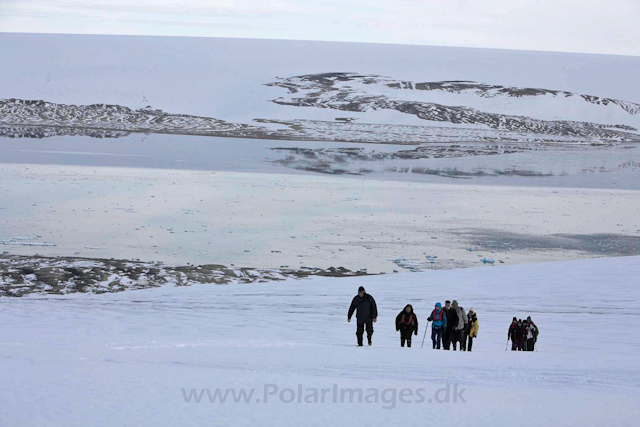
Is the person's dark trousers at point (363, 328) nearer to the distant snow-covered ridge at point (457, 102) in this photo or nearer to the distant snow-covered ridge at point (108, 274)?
the distant snow-covered ridge at point (108, 274)

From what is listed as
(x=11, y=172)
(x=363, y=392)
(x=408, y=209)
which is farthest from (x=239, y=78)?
(x=363, y=392)

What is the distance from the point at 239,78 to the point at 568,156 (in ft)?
62.8

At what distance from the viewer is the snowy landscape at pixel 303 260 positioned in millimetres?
4617

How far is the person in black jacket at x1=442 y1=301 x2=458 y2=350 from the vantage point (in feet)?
22.0

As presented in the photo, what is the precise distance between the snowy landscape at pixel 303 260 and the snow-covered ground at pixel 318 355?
0.03 metres

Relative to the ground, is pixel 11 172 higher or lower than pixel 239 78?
lower

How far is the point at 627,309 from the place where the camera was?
863 cm

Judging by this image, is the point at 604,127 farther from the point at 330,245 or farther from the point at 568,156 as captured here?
the point at 330,245

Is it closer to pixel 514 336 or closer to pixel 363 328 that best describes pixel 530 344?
pixel 514 336

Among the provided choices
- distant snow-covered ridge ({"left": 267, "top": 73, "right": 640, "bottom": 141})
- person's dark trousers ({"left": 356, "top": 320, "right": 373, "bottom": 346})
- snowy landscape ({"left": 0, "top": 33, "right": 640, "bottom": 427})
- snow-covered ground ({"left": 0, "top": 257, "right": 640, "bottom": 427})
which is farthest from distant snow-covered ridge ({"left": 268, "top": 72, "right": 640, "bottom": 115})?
person's dark trousers ({"left": 356, "top": 320, "right": 373, "bottom": 346})

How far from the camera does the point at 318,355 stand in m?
5.90

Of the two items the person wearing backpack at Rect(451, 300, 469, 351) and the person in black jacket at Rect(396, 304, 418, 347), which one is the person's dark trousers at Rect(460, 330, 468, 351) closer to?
the person wearing backpack at Rect(451, 300, 469, 351)

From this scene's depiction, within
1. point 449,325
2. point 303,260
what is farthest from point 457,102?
point 449,325

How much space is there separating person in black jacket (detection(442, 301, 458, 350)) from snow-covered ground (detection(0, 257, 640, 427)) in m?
0.24
